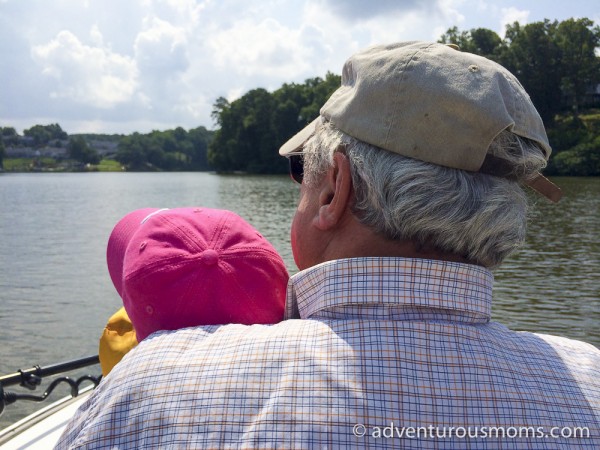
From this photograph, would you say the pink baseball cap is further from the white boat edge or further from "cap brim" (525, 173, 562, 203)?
the white boat edge

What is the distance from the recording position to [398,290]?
116 centimetres

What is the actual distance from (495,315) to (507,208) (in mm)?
10155

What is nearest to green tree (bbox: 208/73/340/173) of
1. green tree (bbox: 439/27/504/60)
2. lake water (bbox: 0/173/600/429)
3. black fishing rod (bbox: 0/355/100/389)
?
green tree (bbox: 439/27/504/60)

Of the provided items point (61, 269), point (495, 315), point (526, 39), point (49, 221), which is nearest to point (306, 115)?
point (526, 39)

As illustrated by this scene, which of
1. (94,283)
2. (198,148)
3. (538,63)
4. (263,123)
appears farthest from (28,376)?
(198,148)

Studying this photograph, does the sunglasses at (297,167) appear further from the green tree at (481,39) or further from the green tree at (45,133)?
the green tree at (45,133)

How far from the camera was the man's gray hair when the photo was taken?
1.20 meters

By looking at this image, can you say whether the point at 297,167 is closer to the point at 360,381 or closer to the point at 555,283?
the point at 360,381

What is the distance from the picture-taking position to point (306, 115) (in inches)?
2832

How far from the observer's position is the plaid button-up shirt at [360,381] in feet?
3.40

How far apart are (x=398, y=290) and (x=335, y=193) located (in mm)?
243

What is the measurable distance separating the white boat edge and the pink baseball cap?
1.57 meters

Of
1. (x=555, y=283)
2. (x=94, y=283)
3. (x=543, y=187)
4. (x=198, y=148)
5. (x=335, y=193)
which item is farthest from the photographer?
(x=198, y=148)

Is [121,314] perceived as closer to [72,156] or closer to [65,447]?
[65,447]
